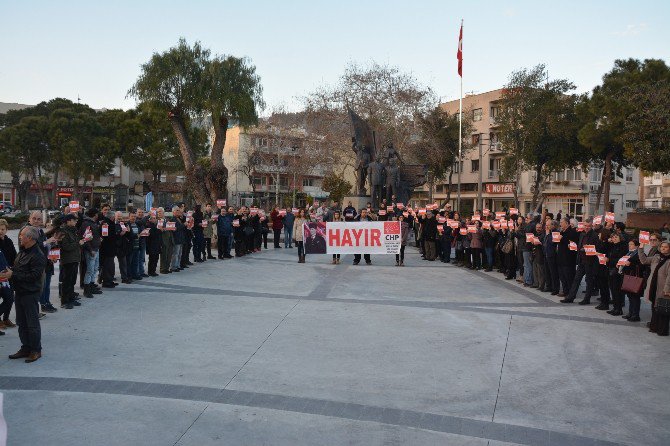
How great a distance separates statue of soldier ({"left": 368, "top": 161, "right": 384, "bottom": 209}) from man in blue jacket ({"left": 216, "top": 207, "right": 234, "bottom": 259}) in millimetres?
7384

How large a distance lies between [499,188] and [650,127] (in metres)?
35.8

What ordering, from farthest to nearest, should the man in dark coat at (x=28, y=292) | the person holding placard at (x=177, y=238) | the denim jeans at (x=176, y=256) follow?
the denim jeans at (x=176, y=256), the person holding placard at (x=177, y=238), the man in dark coat at (x=28, y=292)

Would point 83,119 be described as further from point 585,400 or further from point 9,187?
point 585,400

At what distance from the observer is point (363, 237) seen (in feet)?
54.4

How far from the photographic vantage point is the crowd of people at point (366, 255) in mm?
7797

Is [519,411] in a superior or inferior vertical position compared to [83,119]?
inferior

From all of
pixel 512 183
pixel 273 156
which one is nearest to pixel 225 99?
pixel 273 156

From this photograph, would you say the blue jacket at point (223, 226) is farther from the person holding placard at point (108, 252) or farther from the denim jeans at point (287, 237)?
the person holding placard at point (108, 252)

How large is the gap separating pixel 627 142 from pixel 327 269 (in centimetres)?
2266

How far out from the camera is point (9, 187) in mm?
67000

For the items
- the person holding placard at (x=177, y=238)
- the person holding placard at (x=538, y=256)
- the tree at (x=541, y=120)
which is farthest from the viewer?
the tree at (x=541, y=120)

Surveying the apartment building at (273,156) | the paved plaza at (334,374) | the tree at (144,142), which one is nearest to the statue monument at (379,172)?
the apartment building at (273,156)

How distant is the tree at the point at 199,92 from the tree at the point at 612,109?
20759 mm

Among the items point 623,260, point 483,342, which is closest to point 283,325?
point 483,342
